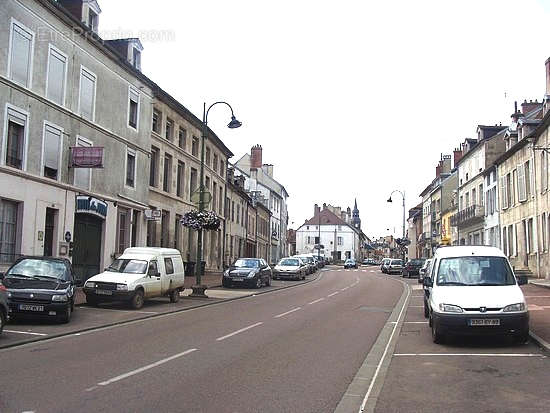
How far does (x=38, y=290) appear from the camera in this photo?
1406 cm

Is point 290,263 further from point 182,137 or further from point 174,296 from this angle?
point 174,296

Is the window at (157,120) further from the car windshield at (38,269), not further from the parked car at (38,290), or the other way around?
the parked car at (38,290)

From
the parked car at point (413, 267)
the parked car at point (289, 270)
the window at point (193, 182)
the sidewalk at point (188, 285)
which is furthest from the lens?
the parked car at point (413, 267)

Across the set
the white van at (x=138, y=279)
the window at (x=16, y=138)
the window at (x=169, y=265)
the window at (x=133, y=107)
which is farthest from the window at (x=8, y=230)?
the window at (x=133, y=107)

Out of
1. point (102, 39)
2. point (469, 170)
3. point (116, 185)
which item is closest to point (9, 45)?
point (102, 39)

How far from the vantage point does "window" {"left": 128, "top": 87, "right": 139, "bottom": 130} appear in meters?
29.1

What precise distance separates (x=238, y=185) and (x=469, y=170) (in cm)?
2102

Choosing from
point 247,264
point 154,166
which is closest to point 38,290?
point 247,264

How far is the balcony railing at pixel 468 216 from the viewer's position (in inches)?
1906

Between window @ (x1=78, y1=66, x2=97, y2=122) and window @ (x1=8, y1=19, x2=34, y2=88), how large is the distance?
365cm

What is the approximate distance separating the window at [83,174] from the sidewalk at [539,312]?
699 inches

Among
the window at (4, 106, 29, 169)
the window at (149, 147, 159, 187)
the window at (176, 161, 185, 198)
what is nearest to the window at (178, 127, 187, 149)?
the window at (176, 161, 185, 198)

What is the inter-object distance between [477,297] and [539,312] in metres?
7.26

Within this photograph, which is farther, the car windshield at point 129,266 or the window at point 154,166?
the window at point 154,166
